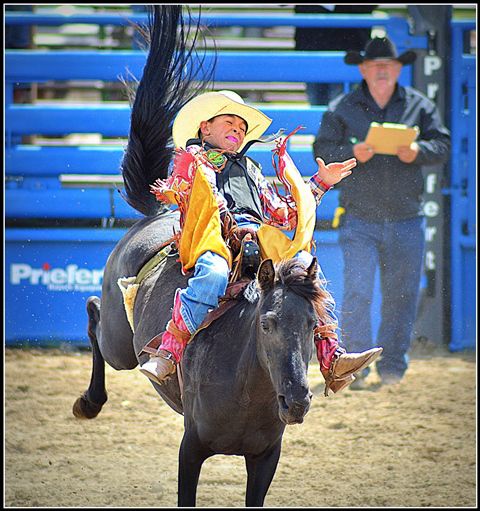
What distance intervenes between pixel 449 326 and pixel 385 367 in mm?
1317

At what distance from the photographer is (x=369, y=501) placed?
16.0 ft

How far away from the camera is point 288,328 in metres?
3.26

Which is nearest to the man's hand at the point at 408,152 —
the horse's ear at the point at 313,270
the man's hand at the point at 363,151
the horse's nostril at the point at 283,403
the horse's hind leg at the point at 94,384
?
the man's hand at the point at 363,151

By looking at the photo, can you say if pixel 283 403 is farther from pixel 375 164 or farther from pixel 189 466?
pixel 375 164

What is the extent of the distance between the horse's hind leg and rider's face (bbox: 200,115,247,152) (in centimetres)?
145

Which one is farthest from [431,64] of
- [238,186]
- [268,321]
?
[268,321]

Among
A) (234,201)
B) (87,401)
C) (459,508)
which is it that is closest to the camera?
(234,201)

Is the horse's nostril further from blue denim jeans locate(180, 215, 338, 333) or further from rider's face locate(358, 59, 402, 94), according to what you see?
rider's face locate(358, 59, 402, 94)

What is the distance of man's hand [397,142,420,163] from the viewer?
22.9 ft

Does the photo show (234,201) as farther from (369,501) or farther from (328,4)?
(328,4)

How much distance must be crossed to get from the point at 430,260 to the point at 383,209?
4.05ft

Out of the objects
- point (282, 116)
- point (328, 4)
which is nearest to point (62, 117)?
point (282, 116)

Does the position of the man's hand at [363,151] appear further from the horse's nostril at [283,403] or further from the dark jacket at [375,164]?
the horse's nostril at [283,403]

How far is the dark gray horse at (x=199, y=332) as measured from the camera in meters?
3.31
